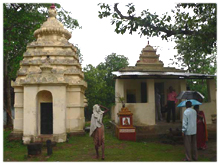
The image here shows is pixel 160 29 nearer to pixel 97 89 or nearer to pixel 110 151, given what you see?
pixel 110 151

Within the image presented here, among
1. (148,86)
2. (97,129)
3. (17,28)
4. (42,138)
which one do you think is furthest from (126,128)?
(17,28)

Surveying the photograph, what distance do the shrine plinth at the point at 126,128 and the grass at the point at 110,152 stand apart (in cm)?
38

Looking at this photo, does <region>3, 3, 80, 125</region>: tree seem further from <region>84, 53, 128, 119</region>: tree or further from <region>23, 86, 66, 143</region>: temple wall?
<region>84, 53, 128, 119</region>: tree

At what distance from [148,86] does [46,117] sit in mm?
5664

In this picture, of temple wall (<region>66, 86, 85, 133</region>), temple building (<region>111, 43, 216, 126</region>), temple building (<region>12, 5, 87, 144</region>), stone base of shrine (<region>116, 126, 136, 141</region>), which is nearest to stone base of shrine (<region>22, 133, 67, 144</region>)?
temple building (<region>12, 5, 87, 144</region>)

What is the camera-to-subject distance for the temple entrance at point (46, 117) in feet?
38.1

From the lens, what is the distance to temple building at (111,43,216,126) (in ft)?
→ 39.3

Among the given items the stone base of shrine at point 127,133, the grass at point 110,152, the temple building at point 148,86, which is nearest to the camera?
the grass at point 110,152

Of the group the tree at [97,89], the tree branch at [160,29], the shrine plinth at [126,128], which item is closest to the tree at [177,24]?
the tree branch at [160,29]

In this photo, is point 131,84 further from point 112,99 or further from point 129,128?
point 112,99

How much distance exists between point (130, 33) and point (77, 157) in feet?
16.6

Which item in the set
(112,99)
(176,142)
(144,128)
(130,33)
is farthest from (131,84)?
(112,99)

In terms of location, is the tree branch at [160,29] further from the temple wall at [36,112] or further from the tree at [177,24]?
the temple wall at [36,112]

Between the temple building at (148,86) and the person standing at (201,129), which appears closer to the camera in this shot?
the person standing at (201,129)
